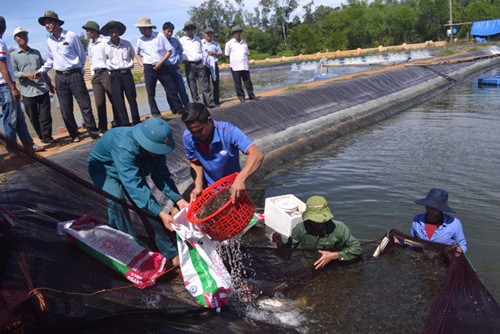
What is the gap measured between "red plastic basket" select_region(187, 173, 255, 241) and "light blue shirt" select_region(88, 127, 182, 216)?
0.32 metres

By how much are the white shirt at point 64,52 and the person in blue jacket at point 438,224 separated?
5929 mm

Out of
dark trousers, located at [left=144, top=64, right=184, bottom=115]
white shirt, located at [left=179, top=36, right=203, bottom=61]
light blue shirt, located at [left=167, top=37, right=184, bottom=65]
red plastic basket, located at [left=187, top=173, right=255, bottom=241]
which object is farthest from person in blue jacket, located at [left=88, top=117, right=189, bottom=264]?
white shirt, located at [left=179, top=36, right=203, bottom=61]

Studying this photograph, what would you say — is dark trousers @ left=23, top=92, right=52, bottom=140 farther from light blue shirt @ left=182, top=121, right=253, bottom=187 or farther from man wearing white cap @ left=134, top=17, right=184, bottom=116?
light blue shirt @ left=182, top=121, right=253, bottom=187

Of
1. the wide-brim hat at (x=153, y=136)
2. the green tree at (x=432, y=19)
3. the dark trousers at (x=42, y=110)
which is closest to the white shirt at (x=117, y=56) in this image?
the dark trousers at (x=42, y=110)

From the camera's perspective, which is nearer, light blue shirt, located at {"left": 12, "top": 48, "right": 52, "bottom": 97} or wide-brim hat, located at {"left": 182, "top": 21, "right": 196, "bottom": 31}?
light blue shirt, located at {"left": 12, "top": 48, "right": 52, "bottom": 97}

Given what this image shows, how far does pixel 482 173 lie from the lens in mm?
7395

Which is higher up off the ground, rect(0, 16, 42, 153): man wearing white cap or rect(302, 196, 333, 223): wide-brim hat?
rect(0, 16, 42, 153): man wearing white cap

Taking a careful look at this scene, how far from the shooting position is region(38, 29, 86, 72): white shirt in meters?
7.15

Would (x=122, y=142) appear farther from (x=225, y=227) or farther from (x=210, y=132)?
(x=225, y=227)

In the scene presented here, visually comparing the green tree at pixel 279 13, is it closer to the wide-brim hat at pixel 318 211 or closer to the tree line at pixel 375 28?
the tree line at pixel 375 28

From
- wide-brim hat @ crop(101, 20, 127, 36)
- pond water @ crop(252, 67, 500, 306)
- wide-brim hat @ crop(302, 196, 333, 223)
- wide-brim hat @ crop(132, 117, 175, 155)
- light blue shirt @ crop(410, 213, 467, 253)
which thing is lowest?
pond water @ crop(252, 67, 500, 306)

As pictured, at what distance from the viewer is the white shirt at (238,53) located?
10.3 meters

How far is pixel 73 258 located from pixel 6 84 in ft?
13.0

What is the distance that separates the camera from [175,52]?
8898mm
